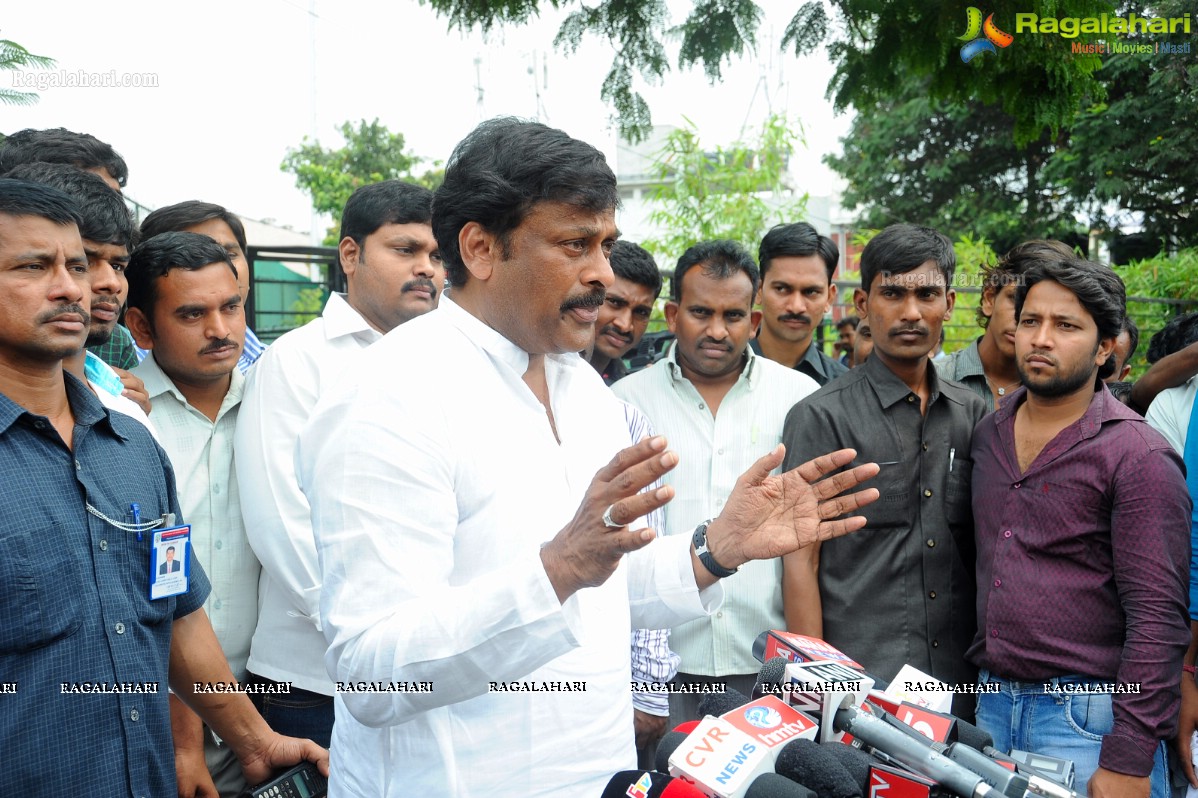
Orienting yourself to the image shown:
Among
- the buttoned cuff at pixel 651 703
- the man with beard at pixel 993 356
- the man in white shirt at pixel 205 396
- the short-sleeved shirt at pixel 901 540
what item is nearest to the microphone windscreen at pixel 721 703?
the buttoned cuff at pixel 651 703

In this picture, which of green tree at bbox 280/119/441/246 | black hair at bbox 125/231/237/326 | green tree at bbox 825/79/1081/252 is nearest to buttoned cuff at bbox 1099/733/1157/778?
black hair at bbox 125/231/237/326

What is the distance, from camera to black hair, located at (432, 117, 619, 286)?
6.42ft

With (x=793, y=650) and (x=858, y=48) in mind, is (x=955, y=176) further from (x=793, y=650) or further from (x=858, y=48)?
(x=793, y=650)

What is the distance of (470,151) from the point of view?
205 centimetres

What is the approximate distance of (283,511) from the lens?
289cm

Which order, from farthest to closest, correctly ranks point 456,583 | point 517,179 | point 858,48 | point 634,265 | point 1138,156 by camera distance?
point 1138,156 < point 858,48 < point 634,265 < point 517,179 < point 456,583

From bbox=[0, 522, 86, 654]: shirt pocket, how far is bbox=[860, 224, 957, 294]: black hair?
8.92 feet

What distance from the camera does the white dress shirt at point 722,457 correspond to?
3.48 metres

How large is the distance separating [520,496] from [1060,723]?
1.94 m

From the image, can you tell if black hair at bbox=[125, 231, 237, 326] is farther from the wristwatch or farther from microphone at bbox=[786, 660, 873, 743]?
microphone at bbox=[786, 660, 873, 743]

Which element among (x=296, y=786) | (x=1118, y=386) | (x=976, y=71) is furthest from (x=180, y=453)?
(x=1118, y=386)

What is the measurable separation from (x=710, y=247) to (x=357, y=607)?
2.61 m

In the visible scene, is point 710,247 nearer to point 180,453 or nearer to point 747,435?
point 747,435

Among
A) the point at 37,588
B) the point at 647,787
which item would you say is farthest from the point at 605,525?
the point at 37,588
